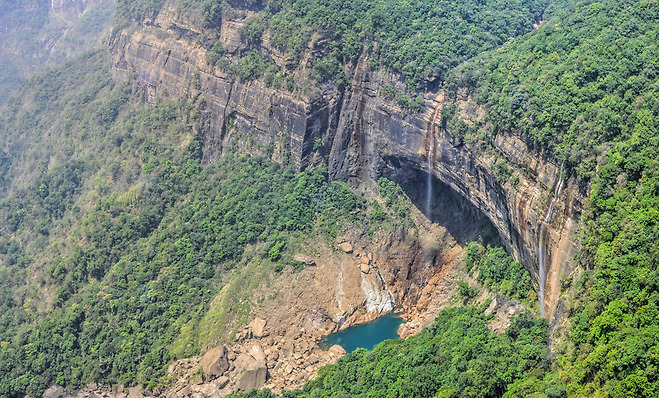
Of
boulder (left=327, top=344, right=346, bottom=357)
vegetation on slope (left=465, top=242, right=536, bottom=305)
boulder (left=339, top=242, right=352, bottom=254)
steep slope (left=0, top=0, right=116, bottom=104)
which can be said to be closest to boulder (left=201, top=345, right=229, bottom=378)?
boulder (left=327, top=344, right=346, bottom=357)

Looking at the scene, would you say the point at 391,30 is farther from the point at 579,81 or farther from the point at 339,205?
the point at 579,81

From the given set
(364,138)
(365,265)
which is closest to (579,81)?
(364,138)

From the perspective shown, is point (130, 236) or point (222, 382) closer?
point (222, 382)

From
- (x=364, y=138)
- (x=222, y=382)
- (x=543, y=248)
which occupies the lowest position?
(x=222, y=382)

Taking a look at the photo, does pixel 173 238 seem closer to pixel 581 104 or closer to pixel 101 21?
pixel 581 104

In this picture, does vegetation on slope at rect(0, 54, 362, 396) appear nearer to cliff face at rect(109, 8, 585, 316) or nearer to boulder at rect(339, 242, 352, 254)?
boulder at rect(339, 242, 352, 254)

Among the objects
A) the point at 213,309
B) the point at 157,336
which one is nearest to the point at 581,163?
the point at 213,309
